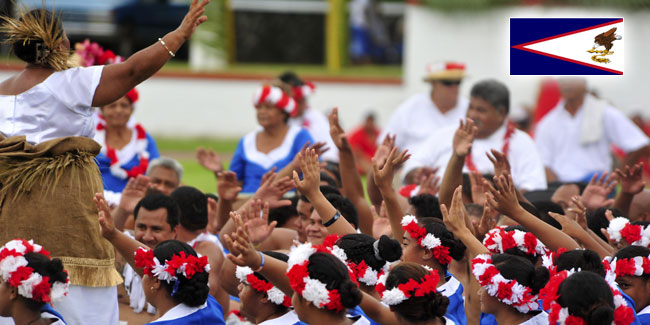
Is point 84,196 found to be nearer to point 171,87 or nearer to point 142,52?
point 142,52

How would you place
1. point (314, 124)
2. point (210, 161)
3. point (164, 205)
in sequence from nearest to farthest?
1. point (164, 205)
2. point (210, 161)
3. point (314, 124)

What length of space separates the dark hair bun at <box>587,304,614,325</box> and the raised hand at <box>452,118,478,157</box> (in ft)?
7.15

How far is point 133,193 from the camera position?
19.2 feet

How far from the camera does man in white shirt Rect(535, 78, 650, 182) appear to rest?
908 cm

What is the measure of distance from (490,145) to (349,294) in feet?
14.9

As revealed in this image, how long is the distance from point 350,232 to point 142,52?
150 cm

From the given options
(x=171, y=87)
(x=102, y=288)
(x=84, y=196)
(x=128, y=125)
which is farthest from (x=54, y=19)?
(x=171, y=87)

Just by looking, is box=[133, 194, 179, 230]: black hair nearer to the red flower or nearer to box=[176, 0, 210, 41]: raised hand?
box=[176, 0, 210, 41]: raised hand

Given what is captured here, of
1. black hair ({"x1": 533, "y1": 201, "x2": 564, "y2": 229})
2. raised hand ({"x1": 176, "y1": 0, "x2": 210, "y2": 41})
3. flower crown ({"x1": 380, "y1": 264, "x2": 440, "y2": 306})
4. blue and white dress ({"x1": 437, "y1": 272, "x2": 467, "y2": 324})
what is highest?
raised hand ({"x1": 176, "y1": 0, "x2": 210, "y2": 41})

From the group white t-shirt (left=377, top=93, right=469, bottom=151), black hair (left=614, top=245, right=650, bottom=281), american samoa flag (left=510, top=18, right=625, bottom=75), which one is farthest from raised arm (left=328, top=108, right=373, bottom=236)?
white t-shirt (left=377, top=93, right=469, bottom=151)

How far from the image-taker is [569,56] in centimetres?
538

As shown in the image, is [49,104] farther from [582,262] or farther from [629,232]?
[629,232]

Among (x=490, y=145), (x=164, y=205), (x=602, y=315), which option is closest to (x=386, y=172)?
(x=164, y=205)

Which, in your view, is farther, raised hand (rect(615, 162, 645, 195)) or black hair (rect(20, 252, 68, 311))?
raised hand (rect(615, 162, 645, 195))
